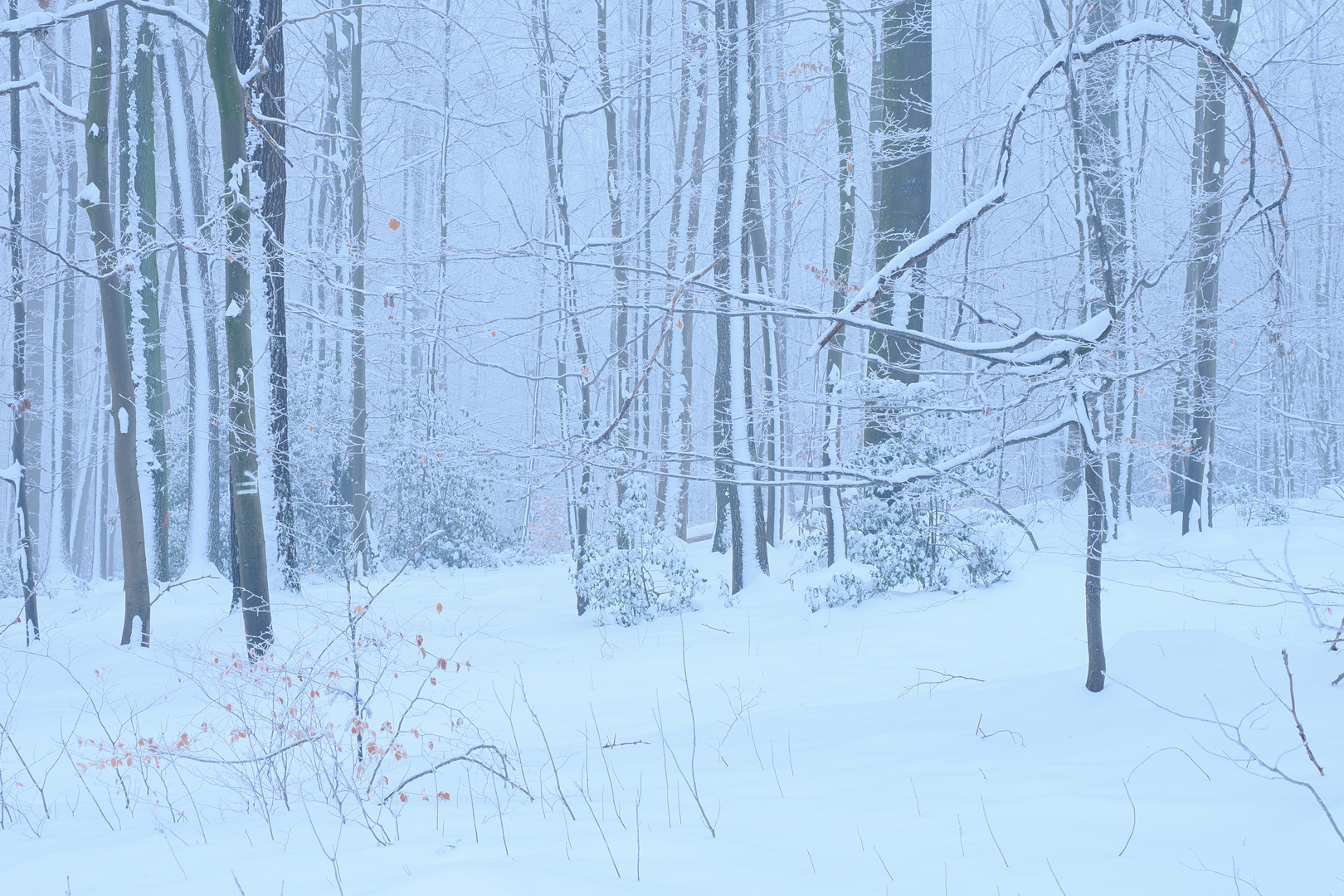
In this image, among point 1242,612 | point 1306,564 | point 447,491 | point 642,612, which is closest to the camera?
point 1242,612

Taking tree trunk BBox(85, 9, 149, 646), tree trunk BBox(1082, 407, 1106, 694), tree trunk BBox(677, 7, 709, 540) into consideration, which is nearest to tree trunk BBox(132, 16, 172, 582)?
tree trunk BBox(85, 9, 149, 646)

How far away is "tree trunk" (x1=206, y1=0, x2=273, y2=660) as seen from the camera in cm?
764

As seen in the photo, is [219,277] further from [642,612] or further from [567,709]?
[567,709]

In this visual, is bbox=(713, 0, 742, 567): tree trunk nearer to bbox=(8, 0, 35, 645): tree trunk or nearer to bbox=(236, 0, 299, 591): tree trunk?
bbox=(236, 0, 299, 591): tree trunk

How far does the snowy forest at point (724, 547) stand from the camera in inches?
128

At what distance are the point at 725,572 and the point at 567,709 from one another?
8169 millimetres

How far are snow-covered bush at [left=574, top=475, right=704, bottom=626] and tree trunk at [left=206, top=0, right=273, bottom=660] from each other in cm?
378

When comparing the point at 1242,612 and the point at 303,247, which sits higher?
the point at 303,247

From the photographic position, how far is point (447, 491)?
17.8 m

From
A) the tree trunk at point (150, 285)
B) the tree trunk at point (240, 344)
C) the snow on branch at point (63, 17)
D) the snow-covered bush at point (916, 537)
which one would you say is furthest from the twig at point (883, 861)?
the tree trunk at point (150, 285)

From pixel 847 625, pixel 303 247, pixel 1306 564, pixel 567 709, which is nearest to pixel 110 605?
pixel 303 247

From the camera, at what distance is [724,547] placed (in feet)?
56.5

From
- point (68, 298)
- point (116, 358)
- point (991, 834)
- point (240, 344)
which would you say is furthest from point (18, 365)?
point (68, 298)

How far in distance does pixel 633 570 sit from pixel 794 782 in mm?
6734
